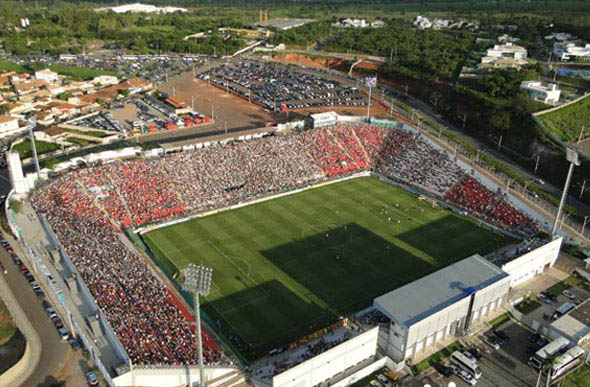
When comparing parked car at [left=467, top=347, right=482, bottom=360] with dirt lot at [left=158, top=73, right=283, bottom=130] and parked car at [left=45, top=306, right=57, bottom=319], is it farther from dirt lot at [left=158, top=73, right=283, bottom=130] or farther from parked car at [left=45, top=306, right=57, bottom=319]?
dirt lot at [left=158, top=73, right=283, bottom=130]

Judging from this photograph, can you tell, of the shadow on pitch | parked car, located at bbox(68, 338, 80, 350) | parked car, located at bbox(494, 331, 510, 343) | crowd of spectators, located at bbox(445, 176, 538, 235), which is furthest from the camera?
crowd of spectators, located at bbox(445, 176, 538, 235)

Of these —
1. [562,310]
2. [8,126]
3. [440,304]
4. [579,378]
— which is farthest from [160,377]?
[8,126]

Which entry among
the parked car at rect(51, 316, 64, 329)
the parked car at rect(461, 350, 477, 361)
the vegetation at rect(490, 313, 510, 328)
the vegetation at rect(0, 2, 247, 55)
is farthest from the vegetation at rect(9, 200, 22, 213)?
the vegetation at rect(0, 2, 247, 55)

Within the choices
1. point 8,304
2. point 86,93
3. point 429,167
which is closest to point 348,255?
point 429,167

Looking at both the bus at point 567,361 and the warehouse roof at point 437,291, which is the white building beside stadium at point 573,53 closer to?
the warehouse roof at point 437,291

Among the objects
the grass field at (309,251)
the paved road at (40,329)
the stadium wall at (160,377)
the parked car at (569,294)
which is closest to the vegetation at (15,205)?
the paved road at (40,329)

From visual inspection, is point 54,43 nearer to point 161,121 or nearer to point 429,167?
point 161,121
